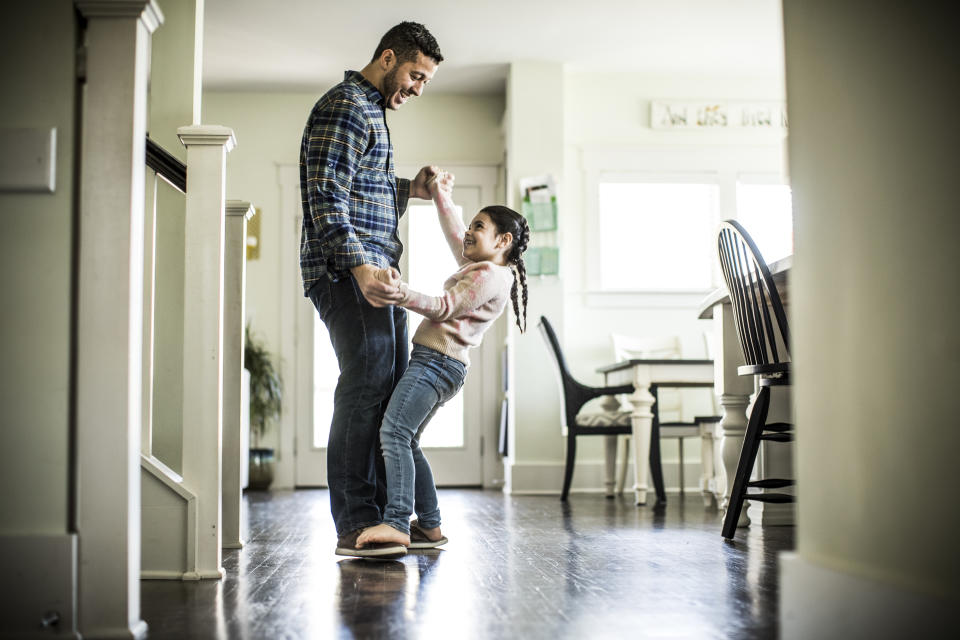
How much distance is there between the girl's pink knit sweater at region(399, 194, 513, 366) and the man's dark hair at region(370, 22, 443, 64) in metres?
0.56

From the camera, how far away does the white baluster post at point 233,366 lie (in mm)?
2561

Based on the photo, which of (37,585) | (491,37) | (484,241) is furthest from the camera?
(491,37)

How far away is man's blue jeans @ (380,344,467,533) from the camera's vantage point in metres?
2.32

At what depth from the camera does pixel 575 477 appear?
5.48 m

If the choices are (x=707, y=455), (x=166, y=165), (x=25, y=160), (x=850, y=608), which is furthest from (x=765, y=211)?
(x=25, y=160)

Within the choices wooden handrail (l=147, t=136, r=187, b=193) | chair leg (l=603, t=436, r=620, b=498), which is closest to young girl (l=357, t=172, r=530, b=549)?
wooden handrail (l=147, t=136, r=187, b=193)

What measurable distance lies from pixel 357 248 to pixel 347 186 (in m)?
0.17

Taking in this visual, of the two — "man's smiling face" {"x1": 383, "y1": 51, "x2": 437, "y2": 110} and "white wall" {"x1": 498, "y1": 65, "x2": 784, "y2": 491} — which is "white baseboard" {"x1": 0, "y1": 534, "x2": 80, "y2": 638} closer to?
"man's smiling face" {"x1": 383, "y1": 51, "x2": 437, "y2": 110}

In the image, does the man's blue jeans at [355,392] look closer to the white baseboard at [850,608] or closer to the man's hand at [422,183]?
the man's hand at [422,183]

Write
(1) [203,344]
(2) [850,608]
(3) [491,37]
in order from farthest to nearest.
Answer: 1. (3) [491,37]
2. (1) [203,344]
3. (2) [850,608]

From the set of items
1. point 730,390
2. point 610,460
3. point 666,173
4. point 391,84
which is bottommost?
point 610,460

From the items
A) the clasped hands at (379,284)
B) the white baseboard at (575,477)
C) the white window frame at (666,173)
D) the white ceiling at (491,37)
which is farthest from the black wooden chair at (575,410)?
the clasped hands at (379,284)

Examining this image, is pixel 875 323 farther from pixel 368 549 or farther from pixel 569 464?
pixel 569 464

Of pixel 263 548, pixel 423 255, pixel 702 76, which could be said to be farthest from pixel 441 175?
pixel 702 76
